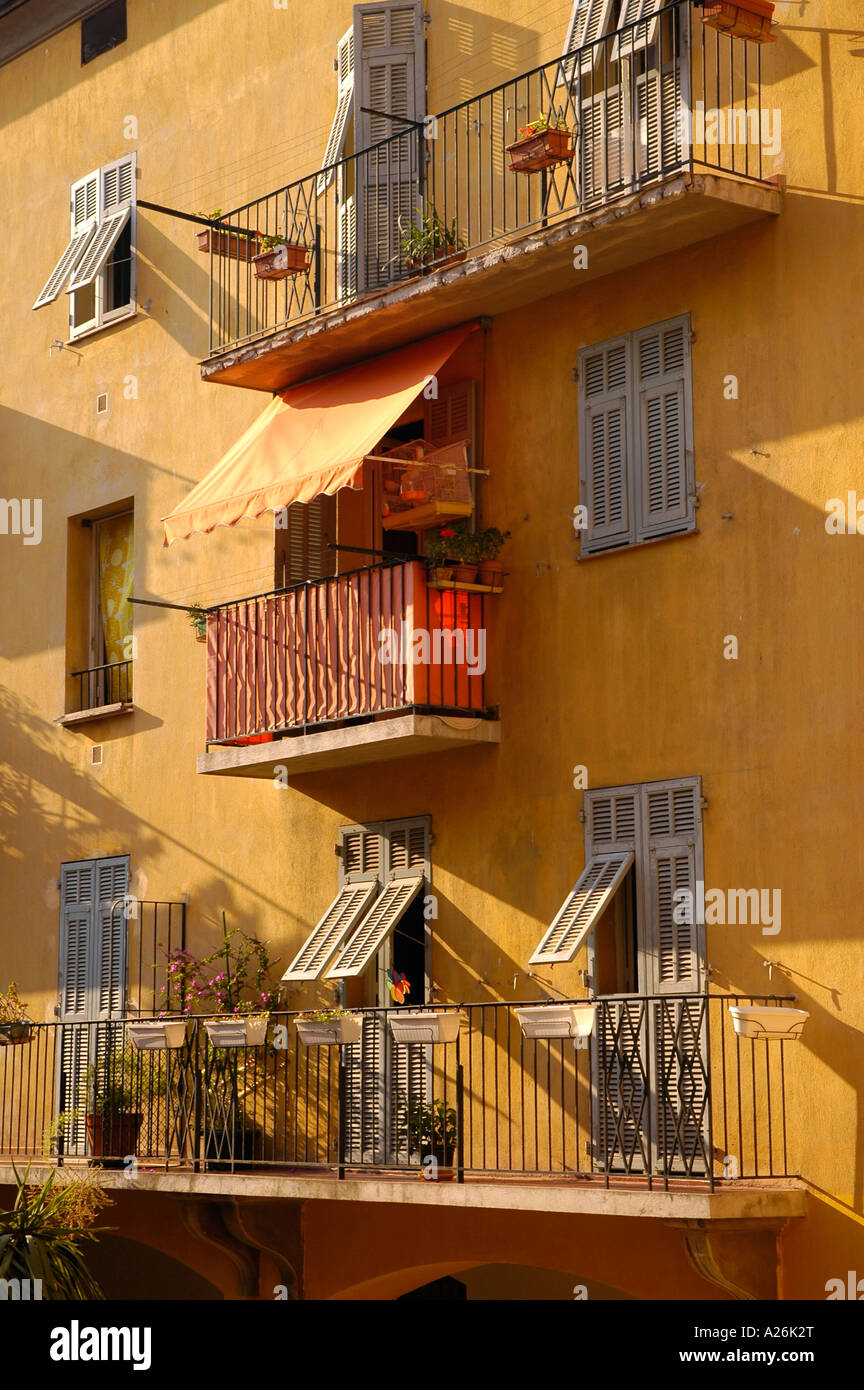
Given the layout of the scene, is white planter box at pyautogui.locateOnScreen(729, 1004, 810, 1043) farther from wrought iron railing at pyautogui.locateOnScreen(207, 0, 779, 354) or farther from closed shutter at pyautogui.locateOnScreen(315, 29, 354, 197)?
closed shutter at pyautogui.locateOnScreen(315, 29, 354, 197)

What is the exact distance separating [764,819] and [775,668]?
0.97 meters

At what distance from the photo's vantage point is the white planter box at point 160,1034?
15922 millimetres

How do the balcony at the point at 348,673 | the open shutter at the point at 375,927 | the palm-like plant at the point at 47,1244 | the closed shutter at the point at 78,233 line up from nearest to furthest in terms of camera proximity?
the palm-like plant at the point at 47,1244 < the balcony at the point at 348,673 < the open shutter at the point at 375,927 < the closed shutter at the point at 78,233

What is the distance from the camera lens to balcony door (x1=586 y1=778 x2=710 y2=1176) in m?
12.8

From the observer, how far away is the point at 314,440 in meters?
15.5

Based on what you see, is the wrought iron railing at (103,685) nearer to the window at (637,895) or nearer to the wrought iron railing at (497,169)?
the wrought iron railing at (497,169)

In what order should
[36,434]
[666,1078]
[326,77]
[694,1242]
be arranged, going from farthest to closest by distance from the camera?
[36,434] → [326,77] → [666,1078] → [694,1242]

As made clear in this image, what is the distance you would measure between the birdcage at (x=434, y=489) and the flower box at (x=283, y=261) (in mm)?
2134

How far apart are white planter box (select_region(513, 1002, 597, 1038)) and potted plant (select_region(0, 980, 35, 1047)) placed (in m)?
5.96

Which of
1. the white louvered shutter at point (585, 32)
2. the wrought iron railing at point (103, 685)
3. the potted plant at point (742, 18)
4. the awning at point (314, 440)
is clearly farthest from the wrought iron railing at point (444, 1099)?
the white louvered shutter at point (585, 32)

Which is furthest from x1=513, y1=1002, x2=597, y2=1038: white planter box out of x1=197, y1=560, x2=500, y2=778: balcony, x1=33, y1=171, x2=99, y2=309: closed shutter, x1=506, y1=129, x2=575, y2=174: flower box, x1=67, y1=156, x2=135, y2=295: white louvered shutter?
x1=33, y1=171, x2=99, y2=309: closed shutter

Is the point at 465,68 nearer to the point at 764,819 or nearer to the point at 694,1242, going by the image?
the point at 764,819

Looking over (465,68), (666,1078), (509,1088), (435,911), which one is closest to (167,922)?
(435,911)
